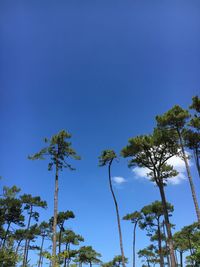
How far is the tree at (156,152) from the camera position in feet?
68.5

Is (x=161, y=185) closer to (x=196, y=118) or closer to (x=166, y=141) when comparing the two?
(x=166, y=141)

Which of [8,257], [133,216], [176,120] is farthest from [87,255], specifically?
[176,120]

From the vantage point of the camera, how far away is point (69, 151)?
75.2 feet

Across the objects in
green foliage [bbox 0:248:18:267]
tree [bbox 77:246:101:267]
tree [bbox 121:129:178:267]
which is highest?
tree [bbox 121:129:178:267]

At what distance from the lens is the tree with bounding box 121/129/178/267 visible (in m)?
20.9

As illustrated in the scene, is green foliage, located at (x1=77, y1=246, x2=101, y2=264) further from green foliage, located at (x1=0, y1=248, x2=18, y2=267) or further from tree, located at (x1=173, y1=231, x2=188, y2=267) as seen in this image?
green foliage, located at (x1=0, y1=248, x2=18, y2=267)

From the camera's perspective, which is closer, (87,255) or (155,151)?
(155,151)

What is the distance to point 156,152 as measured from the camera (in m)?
21.5

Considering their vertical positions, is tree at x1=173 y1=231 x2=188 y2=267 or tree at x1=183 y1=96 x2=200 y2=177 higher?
Result: tree at x1=183 y1=96 x2=200 y2=177

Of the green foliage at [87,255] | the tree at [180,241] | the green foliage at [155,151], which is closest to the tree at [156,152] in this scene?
the green foliage at [155,151]

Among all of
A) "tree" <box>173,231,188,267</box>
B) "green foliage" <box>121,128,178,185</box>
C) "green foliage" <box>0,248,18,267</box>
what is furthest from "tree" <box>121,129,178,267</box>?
"tree" <box>173,231,188,267</box>

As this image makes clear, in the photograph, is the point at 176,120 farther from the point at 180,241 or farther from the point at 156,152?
the point at 180,241

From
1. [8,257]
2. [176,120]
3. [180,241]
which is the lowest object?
[8,257]

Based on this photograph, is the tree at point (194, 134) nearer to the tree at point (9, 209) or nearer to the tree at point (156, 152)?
the tree at point (156, 152)
